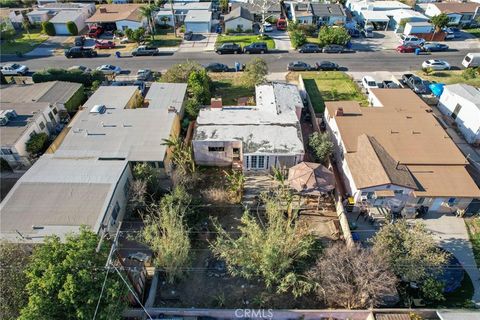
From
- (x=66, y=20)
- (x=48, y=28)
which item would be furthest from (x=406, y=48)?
(x=48, y=28)

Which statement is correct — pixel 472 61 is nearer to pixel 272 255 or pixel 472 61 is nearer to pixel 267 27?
pixel 267 27

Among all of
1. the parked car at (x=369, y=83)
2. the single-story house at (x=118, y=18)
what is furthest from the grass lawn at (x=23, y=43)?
the parked car at (x=369, y=83)

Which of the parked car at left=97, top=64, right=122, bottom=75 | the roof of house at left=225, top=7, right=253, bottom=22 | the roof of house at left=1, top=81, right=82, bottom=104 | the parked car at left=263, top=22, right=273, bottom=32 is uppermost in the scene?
the roof of house at left=225, top=7, right=253, bottom=22

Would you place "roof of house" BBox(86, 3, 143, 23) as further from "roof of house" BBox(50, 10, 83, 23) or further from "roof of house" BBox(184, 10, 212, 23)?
"roof of house" BBox(184, 10, 212, 23)

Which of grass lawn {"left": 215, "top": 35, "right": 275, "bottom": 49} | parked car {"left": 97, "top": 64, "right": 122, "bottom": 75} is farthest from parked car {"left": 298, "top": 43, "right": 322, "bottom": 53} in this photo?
parked car {"left": 97, "top": 64, "right": 122, "bottom": 75}

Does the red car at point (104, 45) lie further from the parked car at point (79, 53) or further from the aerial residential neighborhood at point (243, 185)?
the parked car at point (79, 53)

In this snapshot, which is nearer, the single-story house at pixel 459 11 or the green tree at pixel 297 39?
the green tree at pixel 297 39

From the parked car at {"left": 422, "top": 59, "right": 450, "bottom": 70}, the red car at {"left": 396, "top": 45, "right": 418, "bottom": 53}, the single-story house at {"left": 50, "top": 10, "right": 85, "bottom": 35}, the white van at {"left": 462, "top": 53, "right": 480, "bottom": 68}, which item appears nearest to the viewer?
the white van at {"left": 462, "top": 53, "right": 480, "bottom": 68}
